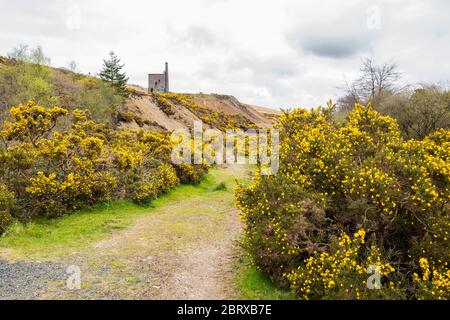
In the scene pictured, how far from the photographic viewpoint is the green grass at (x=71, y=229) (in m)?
10.6

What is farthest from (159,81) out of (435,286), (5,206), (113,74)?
(435,286)

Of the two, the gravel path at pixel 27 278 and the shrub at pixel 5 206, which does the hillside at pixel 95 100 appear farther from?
the gravel path at pixel 27 278

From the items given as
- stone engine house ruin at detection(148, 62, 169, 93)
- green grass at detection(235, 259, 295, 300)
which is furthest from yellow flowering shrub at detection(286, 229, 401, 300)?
stone engine house ruin at detection(148, 62, 169, 93)

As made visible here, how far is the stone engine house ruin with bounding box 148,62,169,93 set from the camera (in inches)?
3637

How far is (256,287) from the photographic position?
27.8 feet

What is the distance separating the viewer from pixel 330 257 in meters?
7.19

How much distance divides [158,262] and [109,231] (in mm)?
3256

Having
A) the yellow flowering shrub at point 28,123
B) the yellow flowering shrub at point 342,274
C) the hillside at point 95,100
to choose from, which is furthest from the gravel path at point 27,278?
the hillside at point 95,100

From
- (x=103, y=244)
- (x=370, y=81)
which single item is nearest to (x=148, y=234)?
(x=103, y=244)

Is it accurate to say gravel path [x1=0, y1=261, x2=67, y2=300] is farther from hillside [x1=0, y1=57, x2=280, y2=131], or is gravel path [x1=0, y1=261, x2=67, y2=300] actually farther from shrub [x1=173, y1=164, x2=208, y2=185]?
hillside [x1=0, y1=57, x2=280, y2=131]

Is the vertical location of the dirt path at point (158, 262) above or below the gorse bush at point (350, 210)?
below

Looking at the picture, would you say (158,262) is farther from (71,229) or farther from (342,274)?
(342,274)

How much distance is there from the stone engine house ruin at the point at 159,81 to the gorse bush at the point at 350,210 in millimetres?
86026
